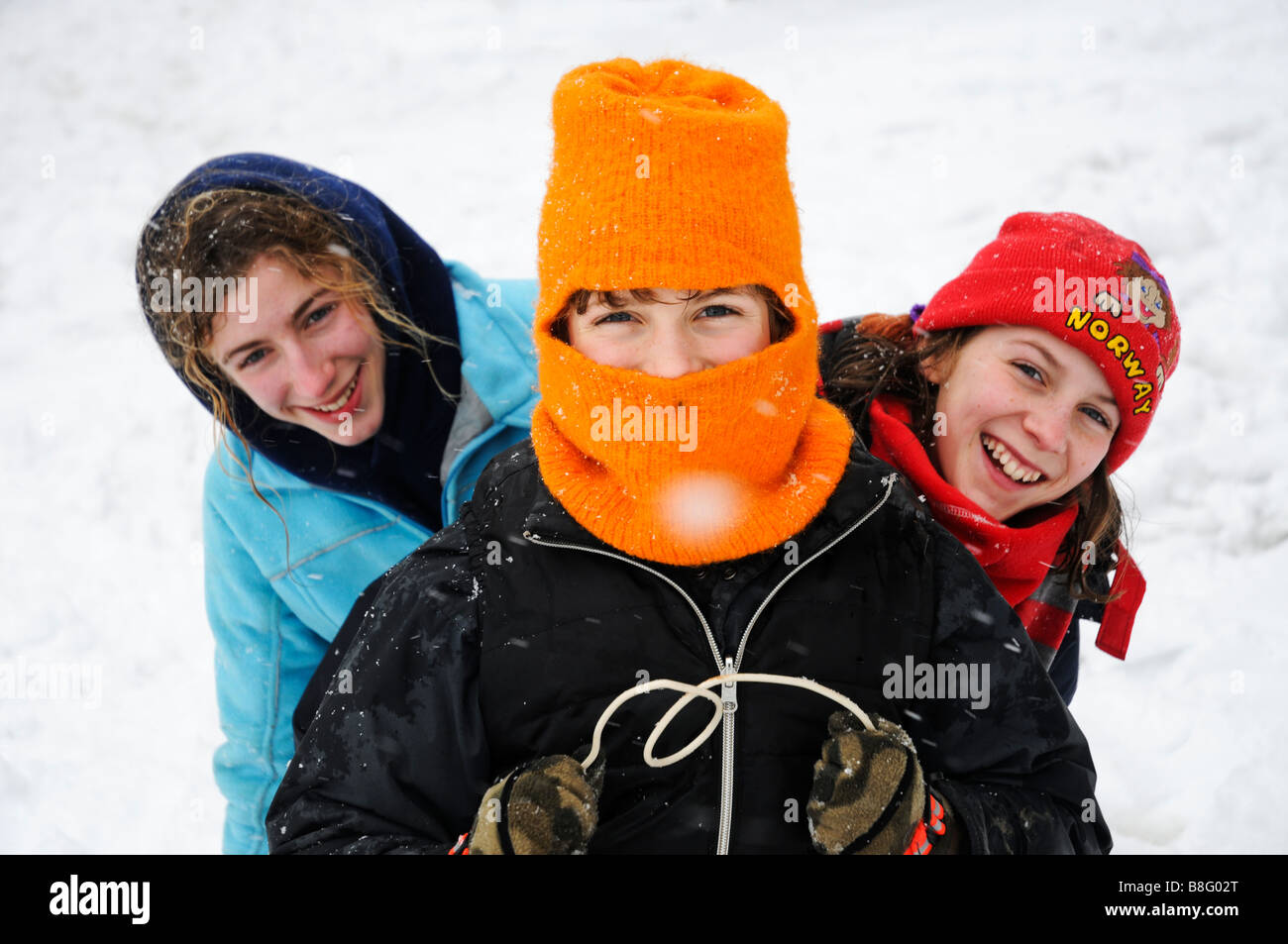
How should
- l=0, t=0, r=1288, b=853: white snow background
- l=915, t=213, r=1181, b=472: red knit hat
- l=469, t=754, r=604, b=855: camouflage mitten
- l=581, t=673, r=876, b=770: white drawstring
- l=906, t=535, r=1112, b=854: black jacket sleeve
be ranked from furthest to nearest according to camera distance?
l=0, t=0, r=1288, b=853: white snow background → l=915, t=213, r=1181, b=472: red knit hat → l=906, t=535, r=1112, b=854: black jacket sleeve → l=581, t=673, r=876, b=770: white drawstring → l=469, t=754, r=604, b=855: camouflage mitten

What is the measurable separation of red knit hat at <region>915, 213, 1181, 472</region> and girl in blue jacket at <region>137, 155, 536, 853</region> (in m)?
1.06

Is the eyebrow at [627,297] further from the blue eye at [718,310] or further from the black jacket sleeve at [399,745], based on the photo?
the black jacket sleeve at [399,745]

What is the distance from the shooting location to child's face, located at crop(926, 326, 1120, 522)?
1946 millimetres

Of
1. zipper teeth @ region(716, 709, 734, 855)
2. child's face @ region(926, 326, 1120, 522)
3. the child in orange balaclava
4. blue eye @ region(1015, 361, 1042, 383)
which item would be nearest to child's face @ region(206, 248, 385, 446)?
the child in orange balaclava

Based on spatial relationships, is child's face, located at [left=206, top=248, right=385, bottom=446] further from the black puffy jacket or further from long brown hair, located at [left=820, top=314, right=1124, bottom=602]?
long brown hair, located at [left=820, top=314, right=1124, bottom=602]

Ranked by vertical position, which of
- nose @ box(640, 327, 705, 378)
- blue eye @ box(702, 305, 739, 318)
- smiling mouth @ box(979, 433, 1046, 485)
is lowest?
smiling mouth @ box(979, 433, 1046, 485)

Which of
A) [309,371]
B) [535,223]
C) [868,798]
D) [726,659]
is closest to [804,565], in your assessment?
[726,659]

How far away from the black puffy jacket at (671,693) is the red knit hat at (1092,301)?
0.64 m

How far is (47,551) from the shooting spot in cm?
361

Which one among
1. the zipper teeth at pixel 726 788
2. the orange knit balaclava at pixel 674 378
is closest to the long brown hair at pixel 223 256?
the orange knit balaclava at pixel 674 378

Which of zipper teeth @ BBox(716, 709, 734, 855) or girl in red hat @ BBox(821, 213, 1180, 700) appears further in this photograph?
girl in red hat @ BBox(821, 213, 1180, 700)

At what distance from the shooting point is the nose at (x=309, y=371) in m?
2.02

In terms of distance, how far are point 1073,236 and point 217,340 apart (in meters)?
1.80
